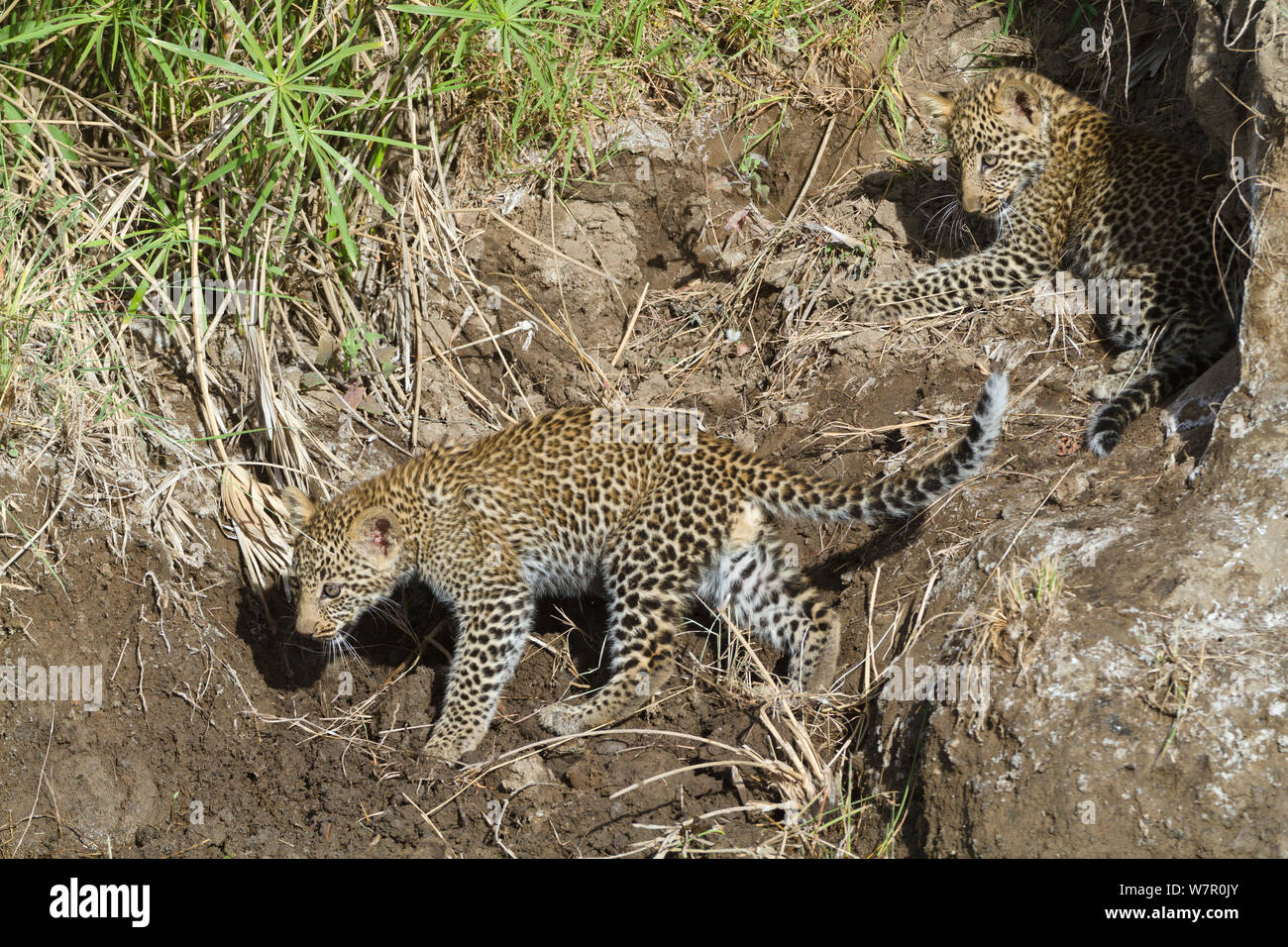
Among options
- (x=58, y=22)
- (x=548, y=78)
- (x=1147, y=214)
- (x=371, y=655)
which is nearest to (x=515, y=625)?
(x=371, y=655)

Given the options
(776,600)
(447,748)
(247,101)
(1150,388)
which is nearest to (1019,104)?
(1150,388)

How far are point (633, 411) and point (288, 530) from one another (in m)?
1.96

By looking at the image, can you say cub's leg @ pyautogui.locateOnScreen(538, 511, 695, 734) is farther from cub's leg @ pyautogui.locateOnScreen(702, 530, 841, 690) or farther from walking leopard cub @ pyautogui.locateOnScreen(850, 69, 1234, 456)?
walking leopard cub @ pyautogui.locateOnScreen(850, 69, 1234, 456)

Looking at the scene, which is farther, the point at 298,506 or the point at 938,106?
the point at 938,106

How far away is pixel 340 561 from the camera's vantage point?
5516 millimetres

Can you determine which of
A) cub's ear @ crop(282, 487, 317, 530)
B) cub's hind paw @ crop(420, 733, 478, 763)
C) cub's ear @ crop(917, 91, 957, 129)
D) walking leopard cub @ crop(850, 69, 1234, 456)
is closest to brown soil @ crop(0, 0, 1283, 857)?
cub's hind paw @ crop(420, 733, 478, 763)

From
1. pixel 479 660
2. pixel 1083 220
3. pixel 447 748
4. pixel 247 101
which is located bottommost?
pixel 447 748

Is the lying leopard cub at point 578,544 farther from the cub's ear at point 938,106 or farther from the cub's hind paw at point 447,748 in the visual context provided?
the cub's ear at point 938,106

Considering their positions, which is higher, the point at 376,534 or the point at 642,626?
the point at 376,534

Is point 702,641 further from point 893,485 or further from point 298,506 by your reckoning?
point 298,506

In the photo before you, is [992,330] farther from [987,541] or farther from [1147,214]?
[987,541]

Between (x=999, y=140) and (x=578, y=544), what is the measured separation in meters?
3.61

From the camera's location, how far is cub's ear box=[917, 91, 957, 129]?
6.96 m

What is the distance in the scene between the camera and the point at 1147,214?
602 cm
